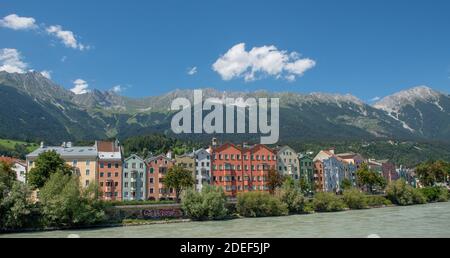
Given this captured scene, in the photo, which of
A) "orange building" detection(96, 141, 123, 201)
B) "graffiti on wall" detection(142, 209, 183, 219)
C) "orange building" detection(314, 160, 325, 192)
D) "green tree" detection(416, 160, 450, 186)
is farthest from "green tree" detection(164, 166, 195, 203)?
"green tree" detection(416, 160, 450, 186)

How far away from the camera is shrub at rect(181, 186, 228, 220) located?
72.4 m

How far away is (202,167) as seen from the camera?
105 meters

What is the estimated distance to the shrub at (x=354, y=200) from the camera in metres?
93.4

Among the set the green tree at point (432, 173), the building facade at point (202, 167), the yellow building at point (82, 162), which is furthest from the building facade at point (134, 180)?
the green tree at point (432, 173)

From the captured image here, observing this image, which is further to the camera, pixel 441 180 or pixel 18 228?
pixel 441 180

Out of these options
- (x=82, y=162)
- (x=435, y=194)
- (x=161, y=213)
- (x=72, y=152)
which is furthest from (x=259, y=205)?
(x=435, y=194)

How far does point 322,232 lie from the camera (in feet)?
156

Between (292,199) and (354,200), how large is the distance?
18.3 metres

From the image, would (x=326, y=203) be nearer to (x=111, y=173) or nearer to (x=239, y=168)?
(x=239, y=168)

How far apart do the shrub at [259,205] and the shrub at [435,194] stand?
175 feet

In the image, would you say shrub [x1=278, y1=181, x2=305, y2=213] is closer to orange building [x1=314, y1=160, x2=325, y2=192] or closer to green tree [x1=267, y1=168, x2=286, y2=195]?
green tree [x1=267, y1=168, x2=286, y2=195]
